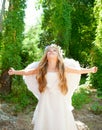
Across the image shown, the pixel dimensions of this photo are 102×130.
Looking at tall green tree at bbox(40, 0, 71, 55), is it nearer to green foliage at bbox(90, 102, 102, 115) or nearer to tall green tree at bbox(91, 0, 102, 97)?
tall green tree at bbox(91, 0, 102, 97)

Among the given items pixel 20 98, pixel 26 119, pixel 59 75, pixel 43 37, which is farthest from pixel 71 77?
pixel 43 37

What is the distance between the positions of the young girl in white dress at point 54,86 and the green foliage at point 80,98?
551 cm

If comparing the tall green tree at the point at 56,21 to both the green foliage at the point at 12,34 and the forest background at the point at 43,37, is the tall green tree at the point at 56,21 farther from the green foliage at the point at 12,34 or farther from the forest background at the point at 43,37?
the green foliage at the point at 12,34

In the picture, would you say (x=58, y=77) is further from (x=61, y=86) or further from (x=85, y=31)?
(x=85, y=31)

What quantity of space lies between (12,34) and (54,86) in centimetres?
618

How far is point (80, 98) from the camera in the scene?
472 inches

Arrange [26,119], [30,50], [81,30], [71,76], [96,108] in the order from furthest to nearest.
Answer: [81,30] < [30,50] < [96,108] < [26,119] < [71,76]

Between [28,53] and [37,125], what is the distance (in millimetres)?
7169

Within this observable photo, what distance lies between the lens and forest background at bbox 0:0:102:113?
11.6 metres

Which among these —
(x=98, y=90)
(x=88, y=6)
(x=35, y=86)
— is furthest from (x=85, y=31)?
(x=35, y=86)

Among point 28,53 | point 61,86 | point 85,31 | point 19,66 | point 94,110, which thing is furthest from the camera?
point 85,31

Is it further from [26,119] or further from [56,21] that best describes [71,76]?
[56,21]

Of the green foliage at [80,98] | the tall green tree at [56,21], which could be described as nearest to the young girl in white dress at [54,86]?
the green foliage at [80,98]

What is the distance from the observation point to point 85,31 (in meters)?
18.4
